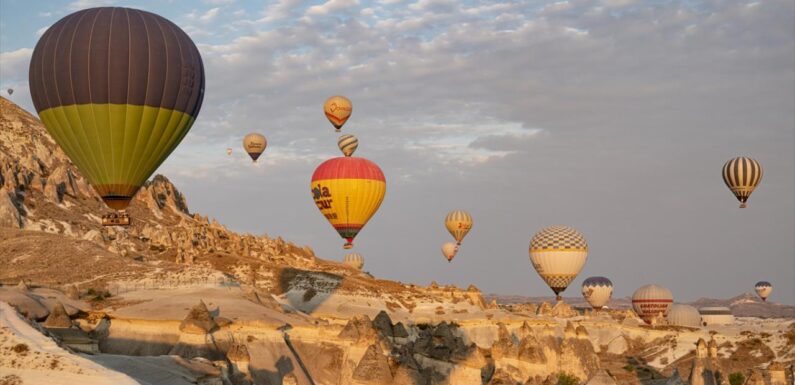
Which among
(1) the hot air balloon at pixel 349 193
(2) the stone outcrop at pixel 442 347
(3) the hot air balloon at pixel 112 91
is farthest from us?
(1) the hot air balloon at pixel 349 193

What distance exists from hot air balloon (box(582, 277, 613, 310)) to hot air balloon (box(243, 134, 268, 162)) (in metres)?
64.4

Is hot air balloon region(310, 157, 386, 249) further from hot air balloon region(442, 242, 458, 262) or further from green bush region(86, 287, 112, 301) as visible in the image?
hot air balloon region(442, 242, 458, 262)

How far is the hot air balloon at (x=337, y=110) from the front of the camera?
11219 centimetres

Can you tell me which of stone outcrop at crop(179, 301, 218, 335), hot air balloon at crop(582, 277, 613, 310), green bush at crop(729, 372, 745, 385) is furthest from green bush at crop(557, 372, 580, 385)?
hot air balloon at crop(582, 277, 613, 310)

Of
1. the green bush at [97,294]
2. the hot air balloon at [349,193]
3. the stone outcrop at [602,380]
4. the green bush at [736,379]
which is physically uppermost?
the hot air balloon at [349,193]

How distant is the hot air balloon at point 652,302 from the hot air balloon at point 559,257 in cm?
2635

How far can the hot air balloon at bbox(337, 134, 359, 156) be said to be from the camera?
110 m

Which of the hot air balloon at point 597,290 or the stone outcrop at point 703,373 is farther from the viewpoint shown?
the hot air balloon at point 597,290

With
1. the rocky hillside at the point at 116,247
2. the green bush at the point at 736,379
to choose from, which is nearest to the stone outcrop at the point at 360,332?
the rocky hillside at the point at 116,247

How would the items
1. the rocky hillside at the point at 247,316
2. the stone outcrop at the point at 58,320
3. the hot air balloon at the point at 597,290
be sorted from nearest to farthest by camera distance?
1. the rocky hillside at the point at 247,316
2. the stone outcrop at the point at 58,320
3. the hot air balloon at the point at 597,290

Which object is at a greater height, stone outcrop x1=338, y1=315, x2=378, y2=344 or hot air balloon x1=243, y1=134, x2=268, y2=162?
hot air balloon x1=243, y1=134, x2=268, y2=162

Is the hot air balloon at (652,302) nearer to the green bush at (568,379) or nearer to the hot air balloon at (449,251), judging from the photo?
the hot air balloon at (449,251)

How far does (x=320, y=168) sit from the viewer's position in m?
103

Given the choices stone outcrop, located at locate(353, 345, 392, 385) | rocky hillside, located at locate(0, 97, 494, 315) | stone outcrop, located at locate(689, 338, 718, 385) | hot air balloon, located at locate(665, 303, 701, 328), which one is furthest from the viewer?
hot air balloon, located at locate(665, 303, 701, 328)
